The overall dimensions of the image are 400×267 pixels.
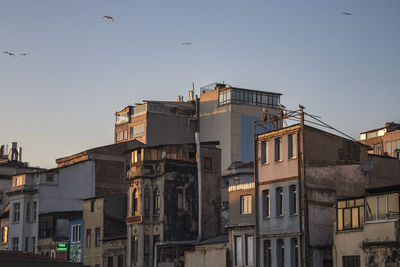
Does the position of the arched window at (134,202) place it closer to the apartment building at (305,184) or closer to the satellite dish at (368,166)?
the apartment building at (305,184)

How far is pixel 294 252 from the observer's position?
4991 cm

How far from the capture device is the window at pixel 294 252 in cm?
4962

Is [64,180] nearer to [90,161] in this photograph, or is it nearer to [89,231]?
[90,161]

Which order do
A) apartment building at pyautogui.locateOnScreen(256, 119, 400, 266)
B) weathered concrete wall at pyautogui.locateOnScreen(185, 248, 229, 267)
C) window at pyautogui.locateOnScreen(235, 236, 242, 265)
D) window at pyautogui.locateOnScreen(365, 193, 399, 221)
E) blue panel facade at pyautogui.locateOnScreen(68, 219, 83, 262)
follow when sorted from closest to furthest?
window at pyautogui.locateOnScreen(365, 193, 399, 221) < apartment building at pyautogui.locateOnScreen(256, 119, 400, 266) < window at pyautogui.locateOnScreen(235, 236, 242, 265) < weathered concrete wall at pyautogui.locateOnScreen(185, 248, 229, 267) < blue panel facade at pyautogui.locateOnScreen(68, 219, 83, 262)

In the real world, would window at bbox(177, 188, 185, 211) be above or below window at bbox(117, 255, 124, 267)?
above

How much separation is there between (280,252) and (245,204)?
20.6 feet

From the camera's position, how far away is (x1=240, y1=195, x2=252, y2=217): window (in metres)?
56.0

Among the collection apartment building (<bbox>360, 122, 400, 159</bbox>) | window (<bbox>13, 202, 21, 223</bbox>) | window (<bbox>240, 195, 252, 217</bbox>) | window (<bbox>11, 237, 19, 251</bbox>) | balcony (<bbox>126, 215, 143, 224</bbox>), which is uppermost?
apartment building (<bbox>360, 122, 400, 159</bbox>)

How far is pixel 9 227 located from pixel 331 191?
1956 inches

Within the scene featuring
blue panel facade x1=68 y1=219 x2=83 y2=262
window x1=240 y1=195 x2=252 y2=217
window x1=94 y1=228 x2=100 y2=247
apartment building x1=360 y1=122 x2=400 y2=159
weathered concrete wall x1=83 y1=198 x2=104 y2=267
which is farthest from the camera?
apartment building x1=360 y1=122 x2=400 y2=159

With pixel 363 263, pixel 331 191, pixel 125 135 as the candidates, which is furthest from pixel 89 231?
pixel 125 135

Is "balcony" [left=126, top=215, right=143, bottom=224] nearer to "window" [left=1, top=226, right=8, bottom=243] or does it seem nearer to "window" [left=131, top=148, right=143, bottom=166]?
"window" [left=131, top=148, right=143, bottom=166]

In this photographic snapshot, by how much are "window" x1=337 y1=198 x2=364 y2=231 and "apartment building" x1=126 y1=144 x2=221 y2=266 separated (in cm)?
2262

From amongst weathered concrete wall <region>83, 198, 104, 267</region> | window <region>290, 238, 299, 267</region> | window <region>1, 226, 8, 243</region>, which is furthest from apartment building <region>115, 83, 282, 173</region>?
window <region>290, 238, 299, 267</region>
